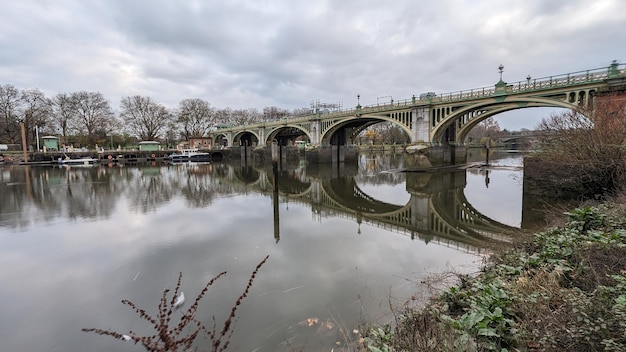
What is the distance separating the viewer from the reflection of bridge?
9501mm

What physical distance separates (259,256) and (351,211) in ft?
22.0

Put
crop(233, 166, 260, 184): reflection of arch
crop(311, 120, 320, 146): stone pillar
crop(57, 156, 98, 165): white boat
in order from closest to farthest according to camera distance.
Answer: crop(233, 166, 260, 184): reflection of arch, crop(57, 156, 98, 165): white boat, crop(311, 120, 320, 146): stone pillar

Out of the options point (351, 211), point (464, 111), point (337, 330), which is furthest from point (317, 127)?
point (337, 330)

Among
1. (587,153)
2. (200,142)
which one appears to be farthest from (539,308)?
(200,142)

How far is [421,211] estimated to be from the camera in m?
13.1

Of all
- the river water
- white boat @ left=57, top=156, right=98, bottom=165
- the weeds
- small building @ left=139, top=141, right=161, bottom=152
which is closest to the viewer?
the weeds

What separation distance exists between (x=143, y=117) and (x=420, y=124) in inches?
2362

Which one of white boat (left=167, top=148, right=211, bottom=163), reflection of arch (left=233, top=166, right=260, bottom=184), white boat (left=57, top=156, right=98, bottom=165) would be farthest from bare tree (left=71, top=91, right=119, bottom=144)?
reflection of arch (left=233, top=166, right=260, bottom=184)

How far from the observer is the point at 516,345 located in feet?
9.47

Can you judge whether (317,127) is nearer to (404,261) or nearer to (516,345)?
(404,261)

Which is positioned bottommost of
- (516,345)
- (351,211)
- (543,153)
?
(351,211)

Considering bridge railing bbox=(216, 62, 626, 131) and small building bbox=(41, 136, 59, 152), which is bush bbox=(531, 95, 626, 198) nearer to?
bridge railing bbox=(216, 62, 626, 131)

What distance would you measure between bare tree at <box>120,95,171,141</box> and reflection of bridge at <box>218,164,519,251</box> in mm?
56781

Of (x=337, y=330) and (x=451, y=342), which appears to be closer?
(x=451, y=342)
